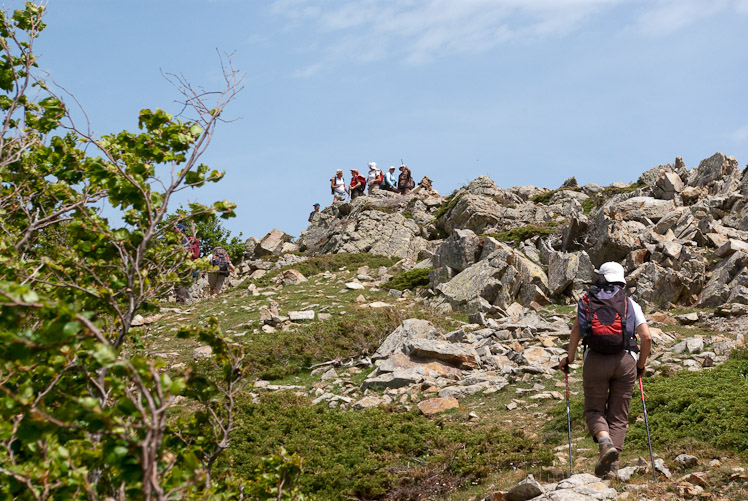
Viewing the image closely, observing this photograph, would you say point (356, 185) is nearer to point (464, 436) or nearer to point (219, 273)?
point (219, 273)

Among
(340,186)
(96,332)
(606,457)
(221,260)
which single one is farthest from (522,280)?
(340,186)

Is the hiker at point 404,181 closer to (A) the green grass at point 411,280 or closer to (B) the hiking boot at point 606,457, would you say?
(A) the green grass at point 411,280

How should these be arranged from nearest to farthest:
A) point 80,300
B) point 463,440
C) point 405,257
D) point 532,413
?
point 80,300
point 463,440
point 532,413
point 405,257

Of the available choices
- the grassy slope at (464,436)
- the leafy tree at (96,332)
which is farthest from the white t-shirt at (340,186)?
the leafy tree at (96,332)

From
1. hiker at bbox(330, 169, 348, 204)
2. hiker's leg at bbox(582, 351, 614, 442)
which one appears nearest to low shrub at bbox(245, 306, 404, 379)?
hiker's leg at bbox(582, 351, 614, 442)

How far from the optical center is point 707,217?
2305cm

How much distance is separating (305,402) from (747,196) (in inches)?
865

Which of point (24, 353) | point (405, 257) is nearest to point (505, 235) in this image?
point (405, 257)

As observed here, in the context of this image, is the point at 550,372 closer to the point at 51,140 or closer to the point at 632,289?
the point at 632,289

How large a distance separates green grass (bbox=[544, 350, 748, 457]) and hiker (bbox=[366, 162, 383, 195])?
110 ft

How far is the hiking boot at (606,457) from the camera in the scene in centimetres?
676

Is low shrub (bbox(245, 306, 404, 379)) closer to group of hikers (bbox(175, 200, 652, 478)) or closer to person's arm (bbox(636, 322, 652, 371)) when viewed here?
group of hikers (bbox(175, 200, 652, 478))

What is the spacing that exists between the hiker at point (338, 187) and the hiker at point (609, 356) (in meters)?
35.8

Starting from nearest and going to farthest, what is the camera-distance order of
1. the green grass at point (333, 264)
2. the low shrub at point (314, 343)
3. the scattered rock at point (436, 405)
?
the scattered rock at point (436, 405)
the low shrub at point (314, 343)
the green grass at point (333, 264)
